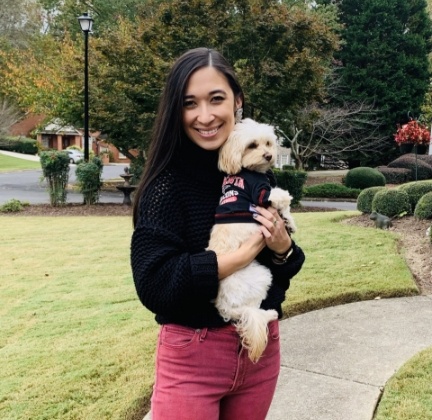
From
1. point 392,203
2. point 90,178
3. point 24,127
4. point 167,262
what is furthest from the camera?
point 24,127

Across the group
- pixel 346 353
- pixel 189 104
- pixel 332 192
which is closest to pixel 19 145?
pixel 332 192

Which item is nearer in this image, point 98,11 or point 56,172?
point 56,172

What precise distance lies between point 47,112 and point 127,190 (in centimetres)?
814

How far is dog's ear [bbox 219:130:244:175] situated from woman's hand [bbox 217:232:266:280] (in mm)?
228

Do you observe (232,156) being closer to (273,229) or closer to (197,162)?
(197,162)

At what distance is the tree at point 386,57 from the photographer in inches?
1214

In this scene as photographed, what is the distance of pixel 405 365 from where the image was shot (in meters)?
3.45

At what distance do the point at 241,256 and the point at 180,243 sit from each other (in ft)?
0.65

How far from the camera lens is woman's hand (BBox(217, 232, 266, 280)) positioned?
4.86ft

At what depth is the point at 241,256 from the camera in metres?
1.52

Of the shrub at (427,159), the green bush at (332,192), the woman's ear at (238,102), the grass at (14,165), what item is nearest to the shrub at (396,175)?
the shrub at (427,159)

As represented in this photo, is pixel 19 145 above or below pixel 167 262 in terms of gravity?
above

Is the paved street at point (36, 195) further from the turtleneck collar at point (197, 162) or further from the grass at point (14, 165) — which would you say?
the turtleneck collar at point (197, 162)

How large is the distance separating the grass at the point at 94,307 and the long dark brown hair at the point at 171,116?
1.94 metres
